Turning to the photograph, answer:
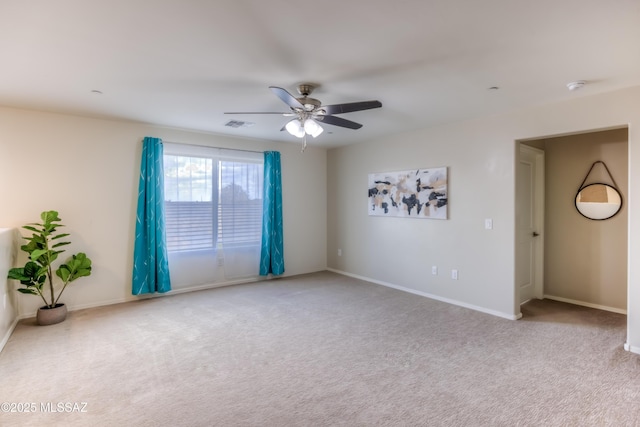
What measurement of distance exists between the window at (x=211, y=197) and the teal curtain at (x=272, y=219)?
0.47ft

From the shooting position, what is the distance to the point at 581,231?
4527 mm

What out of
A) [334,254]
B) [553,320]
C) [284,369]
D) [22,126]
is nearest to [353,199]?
[334,254]

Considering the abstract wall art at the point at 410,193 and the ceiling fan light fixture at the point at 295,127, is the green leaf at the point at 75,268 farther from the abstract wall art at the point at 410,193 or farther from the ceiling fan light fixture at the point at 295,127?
the abstract wall art at the point at 410,193

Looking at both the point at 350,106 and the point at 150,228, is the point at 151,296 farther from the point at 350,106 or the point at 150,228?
the point at 350,106

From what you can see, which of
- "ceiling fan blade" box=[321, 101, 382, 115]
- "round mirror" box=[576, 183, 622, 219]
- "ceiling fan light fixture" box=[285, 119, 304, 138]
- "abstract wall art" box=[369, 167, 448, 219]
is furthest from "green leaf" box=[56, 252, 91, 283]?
"round mirror" box=[576, 183, 622, 219]

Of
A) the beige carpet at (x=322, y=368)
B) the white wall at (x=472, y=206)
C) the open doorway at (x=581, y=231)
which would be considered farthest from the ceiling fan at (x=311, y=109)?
the open doorway at (x=581, y=231)

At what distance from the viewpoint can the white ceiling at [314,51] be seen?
194 cm

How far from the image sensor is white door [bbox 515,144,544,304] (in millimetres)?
4672

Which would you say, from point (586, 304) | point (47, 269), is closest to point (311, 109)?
point (47, 269)

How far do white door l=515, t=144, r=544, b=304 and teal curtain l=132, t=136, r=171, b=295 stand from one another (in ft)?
16.6

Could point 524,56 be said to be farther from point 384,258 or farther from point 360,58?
point 384,258

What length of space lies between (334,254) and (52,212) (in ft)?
14.5

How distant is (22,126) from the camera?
396 centimetres

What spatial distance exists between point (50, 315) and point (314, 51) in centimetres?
402
